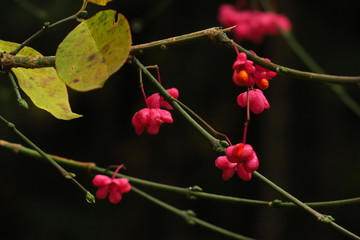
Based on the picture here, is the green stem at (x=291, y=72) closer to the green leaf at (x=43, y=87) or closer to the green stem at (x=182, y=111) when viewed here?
the green stem at (x=182, y=111)

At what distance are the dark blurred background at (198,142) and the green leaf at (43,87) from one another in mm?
2373

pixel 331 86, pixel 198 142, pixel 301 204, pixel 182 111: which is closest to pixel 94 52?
pixel 182 111

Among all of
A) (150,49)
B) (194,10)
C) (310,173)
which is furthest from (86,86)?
(310,173)

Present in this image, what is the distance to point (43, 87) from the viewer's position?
94 cm

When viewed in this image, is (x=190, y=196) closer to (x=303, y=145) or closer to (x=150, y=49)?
(x=150, y=49)

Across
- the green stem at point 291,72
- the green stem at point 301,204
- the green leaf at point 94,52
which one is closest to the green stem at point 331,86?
the green stem at point 301,204

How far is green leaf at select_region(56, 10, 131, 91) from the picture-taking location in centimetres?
68

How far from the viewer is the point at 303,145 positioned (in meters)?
3.78

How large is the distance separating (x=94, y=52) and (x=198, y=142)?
302 centimetres

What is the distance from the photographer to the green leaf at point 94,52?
675 millimetres

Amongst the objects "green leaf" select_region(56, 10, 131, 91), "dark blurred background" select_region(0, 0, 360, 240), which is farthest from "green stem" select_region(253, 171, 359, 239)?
"dark blurred background" select_region(0, 0, 360, 240)

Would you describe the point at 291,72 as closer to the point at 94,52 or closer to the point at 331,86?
the point at 94,52

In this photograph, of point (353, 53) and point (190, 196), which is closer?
point (190, 196)

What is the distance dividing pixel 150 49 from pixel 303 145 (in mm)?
3093
